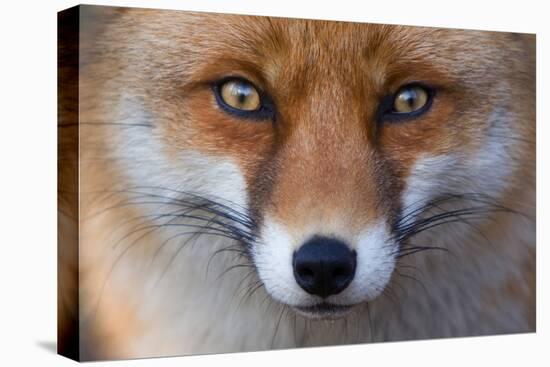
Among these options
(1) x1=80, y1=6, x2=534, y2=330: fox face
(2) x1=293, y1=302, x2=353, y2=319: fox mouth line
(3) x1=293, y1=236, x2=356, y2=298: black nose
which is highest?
(1) x1=80, y1=6, x2=534, y2=330: fox face

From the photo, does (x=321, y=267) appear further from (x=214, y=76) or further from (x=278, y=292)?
(x=214, y=76)

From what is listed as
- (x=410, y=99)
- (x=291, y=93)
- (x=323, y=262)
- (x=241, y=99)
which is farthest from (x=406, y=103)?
(x=323, y=262)

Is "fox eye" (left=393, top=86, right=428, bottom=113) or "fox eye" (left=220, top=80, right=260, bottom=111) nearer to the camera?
"fox eye" (left=220, top=80, right=260, bottom=111)

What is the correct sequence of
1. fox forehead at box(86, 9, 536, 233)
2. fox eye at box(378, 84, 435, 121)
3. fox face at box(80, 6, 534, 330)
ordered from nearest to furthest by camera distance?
1. fox face at box(80, 6, 534, 330)
2. fox forehead at box(86, 9, 536, 233)
3. fox eye at box(378, 84, 435, 121)

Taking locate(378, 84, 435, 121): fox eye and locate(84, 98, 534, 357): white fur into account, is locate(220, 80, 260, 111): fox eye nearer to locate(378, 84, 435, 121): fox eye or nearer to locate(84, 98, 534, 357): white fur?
locate(84, 98, 534, 357): white fur

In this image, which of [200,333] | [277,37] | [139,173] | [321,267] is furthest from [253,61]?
[200,333]

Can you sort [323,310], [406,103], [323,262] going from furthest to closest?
[406,103] < [323,310] < [323,262]

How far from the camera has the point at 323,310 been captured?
4098mm

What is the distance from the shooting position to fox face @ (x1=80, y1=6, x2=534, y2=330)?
3975 millimetres

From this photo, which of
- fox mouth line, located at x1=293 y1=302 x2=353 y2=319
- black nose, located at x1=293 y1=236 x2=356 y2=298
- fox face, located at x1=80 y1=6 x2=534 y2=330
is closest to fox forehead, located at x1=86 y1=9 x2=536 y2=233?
fox face, located at x1=80 y1=6 x2=534 y2=330

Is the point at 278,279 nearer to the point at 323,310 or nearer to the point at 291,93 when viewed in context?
the point at 323,310

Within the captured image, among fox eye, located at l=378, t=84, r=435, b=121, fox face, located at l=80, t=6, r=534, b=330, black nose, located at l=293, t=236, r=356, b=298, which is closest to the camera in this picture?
black nose, located at l=293, t=236, r=356, b=298

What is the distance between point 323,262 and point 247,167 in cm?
60

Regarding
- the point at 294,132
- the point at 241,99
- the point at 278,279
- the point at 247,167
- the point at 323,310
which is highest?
the point at 241,99
